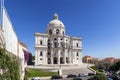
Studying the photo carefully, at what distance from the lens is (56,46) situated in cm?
7100

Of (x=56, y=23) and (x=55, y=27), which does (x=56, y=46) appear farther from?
(x=56, y=23)

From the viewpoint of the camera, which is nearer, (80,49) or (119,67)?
(119,67)

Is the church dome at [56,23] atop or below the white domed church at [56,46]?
atop

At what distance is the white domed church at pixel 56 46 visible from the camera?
68312mm

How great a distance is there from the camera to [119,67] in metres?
66.5

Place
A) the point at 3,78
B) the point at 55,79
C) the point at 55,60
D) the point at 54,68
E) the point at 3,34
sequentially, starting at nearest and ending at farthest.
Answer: the point at 3,78, the point at 3,34, the point at 55,79, the point at 54,68, the point at 55,60

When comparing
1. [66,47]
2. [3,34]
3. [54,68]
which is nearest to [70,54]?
[66,47]

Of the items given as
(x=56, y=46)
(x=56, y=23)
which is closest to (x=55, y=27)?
(x=56, y=23)

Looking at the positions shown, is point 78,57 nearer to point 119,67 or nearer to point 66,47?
point 66,47

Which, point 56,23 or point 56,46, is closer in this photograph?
point 56,46

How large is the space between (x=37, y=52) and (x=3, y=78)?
188ft

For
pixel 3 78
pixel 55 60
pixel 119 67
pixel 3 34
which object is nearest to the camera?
pixel 3 78

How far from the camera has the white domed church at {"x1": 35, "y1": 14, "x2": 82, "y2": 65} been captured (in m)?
68.3

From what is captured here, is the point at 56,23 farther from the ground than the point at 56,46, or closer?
farther from the ground
